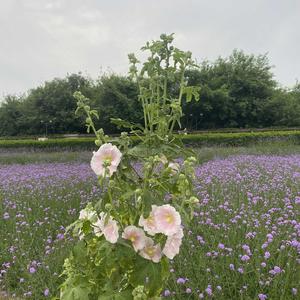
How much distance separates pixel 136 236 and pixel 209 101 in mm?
27553

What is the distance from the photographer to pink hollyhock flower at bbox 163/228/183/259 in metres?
1.59

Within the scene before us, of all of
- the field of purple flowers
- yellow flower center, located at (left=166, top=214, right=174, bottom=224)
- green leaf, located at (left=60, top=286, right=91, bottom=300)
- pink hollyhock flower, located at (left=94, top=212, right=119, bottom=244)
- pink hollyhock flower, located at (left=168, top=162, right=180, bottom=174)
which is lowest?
the field of purple flowers

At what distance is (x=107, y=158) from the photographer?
159cm

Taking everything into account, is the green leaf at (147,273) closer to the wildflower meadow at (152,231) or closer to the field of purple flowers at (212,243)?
the wildflower meadow at (152,231)

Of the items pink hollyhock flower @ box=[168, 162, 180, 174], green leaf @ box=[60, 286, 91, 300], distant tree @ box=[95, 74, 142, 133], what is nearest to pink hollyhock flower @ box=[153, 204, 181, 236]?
pink hollyhock flower @ box=[168, 162, 180, 174]

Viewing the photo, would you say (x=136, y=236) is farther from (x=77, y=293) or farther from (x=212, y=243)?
(x=212, y=243)

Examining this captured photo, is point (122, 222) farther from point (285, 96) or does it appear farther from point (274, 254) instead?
point (285, 96)

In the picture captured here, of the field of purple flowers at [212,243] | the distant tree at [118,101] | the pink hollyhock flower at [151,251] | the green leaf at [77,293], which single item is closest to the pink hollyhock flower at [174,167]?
the pink hollyhock flower at [151,251]

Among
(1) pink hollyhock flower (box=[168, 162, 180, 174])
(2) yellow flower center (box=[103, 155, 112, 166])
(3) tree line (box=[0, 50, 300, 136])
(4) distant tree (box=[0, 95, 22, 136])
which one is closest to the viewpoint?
(2) yellow flower center (box=[103, 155, 112, 166])

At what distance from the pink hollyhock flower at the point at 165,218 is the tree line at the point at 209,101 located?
24363 millimetres

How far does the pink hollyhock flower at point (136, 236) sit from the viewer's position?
1.58 metres

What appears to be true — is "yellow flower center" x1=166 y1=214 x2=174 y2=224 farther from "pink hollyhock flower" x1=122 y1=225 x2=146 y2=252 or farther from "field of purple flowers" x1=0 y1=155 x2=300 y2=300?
"field of purple flowers" x1=0 y1=155 x2=300 y2=300

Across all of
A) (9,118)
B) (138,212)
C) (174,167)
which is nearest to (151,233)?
(138,212)

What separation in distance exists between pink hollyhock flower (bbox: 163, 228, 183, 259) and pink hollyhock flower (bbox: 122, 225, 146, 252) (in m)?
0.10
